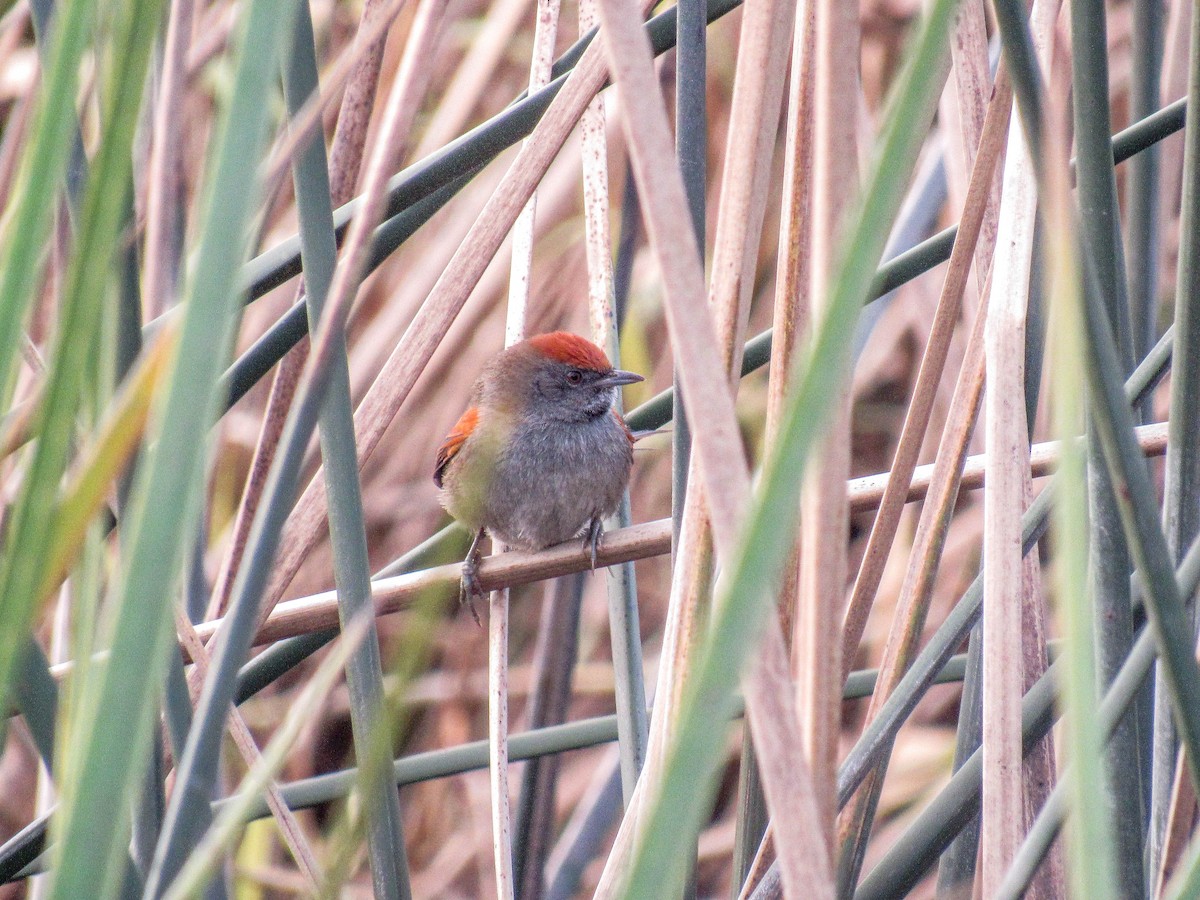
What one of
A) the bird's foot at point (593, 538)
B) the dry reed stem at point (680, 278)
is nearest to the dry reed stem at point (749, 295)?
the dry reed stem at point (680, 278)

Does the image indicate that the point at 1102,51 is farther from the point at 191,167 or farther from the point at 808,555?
the point at 191,167

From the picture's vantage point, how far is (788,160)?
1952 mm

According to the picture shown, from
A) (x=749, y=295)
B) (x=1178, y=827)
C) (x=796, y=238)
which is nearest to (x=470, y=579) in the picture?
(x=749, y=295)

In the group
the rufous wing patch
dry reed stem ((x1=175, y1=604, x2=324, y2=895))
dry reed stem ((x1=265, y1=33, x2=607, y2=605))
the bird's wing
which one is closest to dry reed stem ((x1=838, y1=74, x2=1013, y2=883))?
dry reed stem ((x1=265, y1=33, x2=607, y2=605))

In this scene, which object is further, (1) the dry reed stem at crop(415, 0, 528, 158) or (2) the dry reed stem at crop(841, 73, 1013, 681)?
(1) the dry reed stem at crop(415, 0, 528, 158)

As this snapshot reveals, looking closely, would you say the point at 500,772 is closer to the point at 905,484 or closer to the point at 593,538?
the point at 593,538

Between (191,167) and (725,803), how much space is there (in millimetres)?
3333

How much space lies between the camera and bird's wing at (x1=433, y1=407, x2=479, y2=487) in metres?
4.04

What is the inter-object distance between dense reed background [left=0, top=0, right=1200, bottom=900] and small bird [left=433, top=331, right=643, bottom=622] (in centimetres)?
45

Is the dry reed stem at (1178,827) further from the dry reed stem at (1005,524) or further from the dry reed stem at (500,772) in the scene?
the dry reed stem at (500,772)

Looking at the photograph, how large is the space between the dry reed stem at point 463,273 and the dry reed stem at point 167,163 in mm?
530

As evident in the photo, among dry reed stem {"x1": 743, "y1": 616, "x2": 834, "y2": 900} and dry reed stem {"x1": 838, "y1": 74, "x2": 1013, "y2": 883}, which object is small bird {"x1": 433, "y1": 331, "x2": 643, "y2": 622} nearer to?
dry reed stem {"x1": 838, "y1": 74, "x2": 1013, "y2": 883}

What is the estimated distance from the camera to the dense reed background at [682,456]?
3.38 ft

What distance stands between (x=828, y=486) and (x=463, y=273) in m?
1.05
